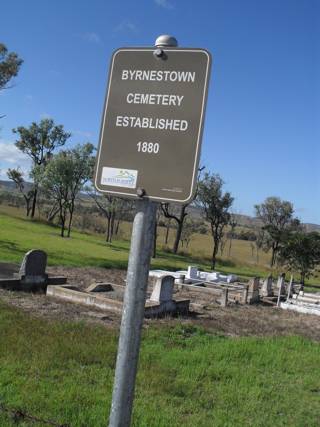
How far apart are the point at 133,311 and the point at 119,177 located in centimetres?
67

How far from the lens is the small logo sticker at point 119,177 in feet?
7.69

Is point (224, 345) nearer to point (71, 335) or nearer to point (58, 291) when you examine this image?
point (71, 335)

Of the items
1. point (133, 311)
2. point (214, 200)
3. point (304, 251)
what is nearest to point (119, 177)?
point (133, 311)

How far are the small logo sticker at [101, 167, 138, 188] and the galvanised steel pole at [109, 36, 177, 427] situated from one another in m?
0.08

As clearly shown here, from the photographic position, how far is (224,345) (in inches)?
384

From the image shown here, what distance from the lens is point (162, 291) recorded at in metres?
13.7

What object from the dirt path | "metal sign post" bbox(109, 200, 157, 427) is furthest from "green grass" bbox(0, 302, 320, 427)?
"metal sign post" bbox(109, 200, 157, 427)

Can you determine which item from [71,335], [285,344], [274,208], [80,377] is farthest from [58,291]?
[274,208]

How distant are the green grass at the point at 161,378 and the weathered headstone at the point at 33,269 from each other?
4.25m

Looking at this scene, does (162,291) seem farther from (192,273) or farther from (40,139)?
(40,139)

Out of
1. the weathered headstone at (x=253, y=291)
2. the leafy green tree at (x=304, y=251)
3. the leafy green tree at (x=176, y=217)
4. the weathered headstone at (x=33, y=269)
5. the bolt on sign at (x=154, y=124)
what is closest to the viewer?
the bolt on sign at (x=154, y=124)

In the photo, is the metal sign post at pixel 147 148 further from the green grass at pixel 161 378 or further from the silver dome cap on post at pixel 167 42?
the green grass at pixel 161 378

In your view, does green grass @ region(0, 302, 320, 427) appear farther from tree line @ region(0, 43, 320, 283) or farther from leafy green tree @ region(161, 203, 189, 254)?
leafy green tree @ region(161, 203, 189, 254)

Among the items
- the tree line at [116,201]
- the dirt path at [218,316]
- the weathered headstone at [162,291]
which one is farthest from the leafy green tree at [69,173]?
the weathered headstone at [162,291]
